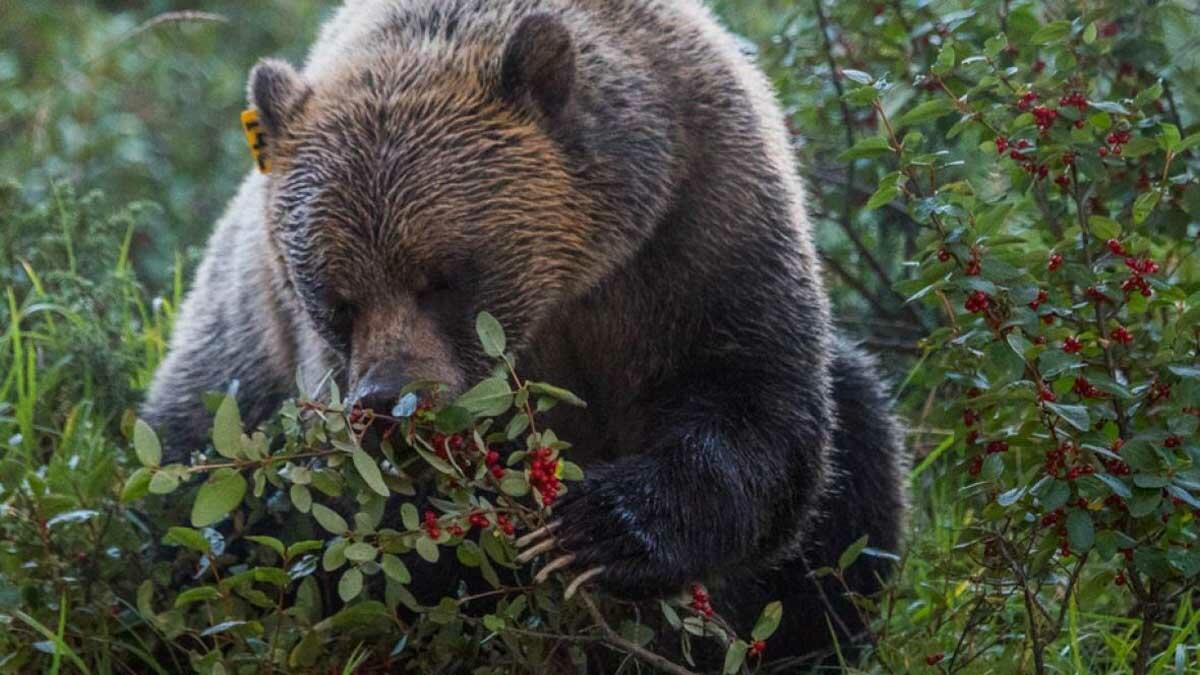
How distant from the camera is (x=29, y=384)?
18.8 feet

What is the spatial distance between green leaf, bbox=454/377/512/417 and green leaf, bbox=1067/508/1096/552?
4.03ft

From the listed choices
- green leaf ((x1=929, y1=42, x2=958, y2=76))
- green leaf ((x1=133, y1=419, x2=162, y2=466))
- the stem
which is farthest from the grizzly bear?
green leaf ((x1=929, y1=42, x2=958, y2=76))

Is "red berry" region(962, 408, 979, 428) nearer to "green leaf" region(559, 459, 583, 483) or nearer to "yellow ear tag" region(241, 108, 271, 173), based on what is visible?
"green leaf" region(559, 459, 583, 483)

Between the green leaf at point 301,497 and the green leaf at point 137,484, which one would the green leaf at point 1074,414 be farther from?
the green leaf at point 137,484

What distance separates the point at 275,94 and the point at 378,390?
3.45 ft

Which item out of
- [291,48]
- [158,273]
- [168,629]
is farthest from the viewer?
[291,48]

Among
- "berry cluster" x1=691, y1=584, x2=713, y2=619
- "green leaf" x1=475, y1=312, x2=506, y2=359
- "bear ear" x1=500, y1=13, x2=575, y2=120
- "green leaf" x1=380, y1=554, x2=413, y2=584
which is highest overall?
"bear ear" x1=500, y1=13, x2=575, y2=120

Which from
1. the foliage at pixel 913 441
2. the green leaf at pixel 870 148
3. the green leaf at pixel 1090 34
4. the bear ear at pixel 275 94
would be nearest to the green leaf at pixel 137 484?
the foliage at pixel 913 441

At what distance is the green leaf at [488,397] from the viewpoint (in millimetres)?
3609

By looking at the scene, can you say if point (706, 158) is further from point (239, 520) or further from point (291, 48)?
point (291, 48)

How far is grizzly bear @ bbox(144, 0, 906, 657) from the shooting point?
4215 mm

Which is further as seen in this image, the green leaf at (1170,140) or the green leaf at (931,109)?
the green leaf at (931,109)

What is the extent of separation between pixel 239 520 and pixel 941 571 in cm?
A: 174

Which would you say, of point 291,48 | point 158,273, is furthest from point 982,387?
point 291,48
